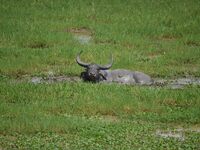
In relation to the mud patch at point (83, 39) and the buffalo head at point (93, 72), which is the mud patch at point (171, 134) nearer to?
the buffalo head at point (93, 72)

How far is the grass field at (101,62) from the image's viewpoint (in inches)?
411

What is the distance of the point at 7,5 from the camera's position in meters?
23.5

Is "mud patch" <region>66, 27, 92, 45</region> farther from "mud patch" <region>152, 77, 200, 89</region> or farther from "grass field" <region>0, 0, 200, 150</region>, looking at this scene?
"mud patch" <region>152, 77, 200, 89</region>

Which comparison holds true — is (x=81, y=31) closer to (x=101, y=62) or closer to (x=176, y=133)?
(x=101, y=62)

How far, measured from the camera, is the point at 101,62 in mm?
17062

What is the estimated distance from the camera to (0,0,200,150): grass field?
10.4 m

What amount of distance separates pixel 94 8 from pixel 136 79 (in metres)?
8.28

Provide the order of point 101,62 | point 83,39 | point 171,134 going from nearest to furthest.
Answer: point 171,134
point 101,62
point 83,39

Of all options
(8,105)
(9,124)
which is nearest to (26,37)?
(8,105)

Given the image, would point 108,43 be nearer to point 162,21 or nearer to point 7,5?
point 162,21

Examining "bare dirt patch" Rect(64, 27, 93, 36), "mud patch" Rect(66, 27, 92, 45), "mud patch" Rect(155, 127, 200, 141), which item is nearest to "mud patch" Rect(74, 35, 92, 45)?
"mud patch" Rect(66, 27, 92, 45)

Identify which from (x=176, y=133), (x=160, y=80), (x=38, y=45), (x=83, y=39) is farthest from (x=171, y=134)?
(x=83, y=39)

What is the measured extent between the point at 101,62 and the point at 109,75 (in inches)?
48.2

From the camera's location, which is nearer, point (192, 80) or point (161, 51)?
point (192, 80)
